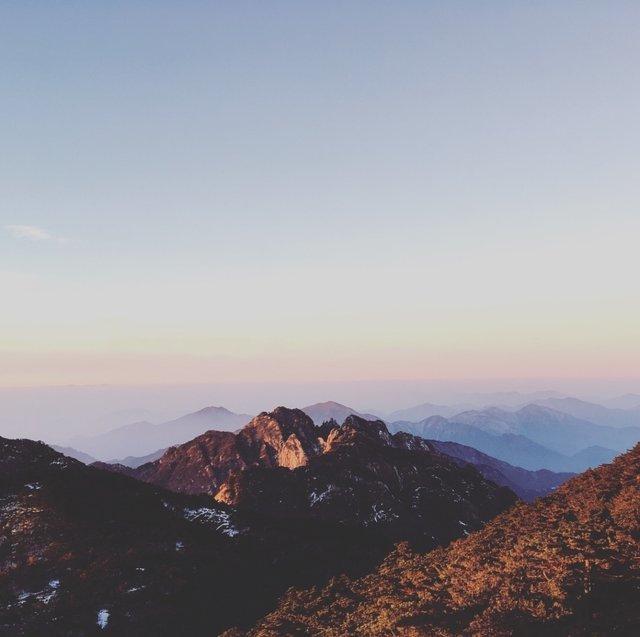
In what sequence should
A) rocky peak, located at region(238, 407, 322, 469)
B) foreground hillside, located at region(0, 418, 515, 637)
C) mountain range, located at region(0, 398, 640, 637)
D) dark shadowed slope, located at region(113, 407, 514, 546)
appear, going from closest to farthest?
mountain range, located at region(0, 398, 640, 637) < foreground hillside, located at region(0, 418, 515, 637) < dark shadowed slope, located at region(113, 407, 514, 546) < rocky peak, located at region(238, 407, 322, 469)

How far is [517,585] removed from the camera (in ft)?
88.0

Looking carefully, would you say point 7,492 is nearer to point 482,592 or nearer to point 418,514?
point 482,592

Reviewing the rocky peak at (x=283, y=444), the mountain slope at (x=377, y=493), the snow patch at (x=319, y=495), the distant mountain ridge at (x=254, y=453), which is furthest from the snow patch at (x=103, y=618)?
the rocky peak at (x=283, y=444)

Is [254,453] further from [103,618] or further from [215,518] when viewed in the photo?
[103,618]

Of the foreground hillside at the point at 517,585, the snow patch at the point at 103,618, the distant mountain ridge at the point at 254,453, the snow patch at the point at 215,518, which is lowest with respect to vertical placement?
the distant mountain ridge at the point at 254,453

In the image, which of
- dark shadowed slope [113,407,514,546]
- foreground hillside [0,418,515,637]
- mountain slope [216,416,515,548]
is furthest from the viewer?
dark shadowed slope [113,407,514,546]

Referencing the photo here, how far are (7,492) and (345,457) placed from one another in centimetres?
8133

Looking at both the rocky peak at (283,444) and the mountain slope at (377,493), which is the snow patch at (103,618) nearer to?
the mountain slope at (377,493)

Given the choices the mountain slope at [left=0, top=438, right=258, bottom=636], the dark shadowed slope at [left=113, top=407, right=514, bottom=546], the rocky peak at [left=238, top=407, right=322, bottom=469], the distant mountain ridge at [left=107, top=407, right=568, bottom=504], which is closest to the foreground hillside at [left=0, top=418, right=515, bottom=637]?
the mountain slope at [left=0, top=438, right=258, bottom=636]

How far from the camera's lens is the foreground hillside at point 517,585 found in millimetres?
23438

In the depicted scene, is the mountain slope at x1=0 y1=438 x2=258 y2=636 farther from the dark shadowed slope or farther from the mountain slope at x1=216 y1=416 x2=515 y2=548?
the mountain slope at x1=216 y1=416 x2=515 y2=548

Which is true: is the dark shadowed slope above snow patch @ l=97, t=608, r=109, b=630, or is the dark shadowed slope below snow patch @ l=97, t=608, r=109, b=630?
below

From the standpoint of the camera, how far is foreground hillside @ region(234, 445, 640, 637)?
23.4 metres

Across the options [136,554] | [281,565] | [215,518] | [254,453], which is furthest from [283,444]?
[136,554]
